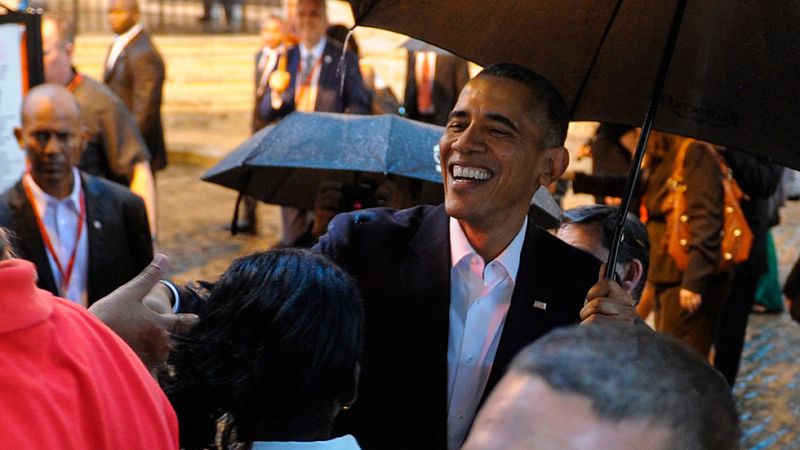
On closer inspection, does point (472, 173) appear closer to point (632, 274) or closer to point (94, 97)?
point (632, 274)

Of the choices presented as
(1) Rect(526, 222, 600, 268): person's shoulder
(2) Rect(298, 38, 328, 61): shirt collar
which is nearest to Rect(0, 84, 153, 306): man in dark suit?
(1) Rect(526, 222, 600, 268): person's shoulder

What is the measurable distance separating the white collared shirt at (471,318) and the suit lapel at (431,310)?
0.09 feet

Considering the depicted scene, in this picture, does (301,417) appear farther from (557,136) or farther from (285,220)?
(285,220)

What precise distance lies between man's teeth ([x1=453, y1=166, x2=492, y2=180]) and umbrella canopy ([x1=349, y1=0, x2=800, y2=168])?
0.37 m

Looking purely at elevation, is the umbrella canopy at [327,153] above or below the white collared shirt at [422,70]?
above

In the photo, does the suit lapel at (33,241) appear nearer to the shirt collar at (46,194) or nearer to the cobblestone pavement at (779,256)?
the shirt collar at (46,194)

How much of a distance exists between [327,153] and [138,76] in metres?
5.10

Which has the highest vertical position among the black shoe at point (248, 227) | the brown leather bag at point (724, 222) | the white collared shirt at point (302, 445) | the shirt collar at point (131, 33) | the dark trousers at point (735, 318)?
the white collared shirt at point (302, 445)

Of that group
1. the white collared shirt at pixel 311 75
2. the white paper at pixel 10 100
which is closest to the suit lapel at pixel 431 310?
the white paper at pixel 10 100

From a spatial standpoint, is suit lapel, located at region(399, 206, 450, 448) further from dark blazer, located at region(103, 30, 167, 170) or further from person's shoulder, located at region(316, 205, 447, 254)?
dark blazer, located at region(103, 30, 167, 170)

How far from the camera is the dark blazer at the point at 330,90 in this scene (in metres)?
7.99

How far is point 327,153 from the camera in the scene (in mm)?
4410

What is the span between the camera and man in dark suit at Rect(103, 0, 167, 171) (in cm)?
898

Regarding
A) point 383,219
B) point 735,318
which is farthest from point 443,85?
point 383,219
